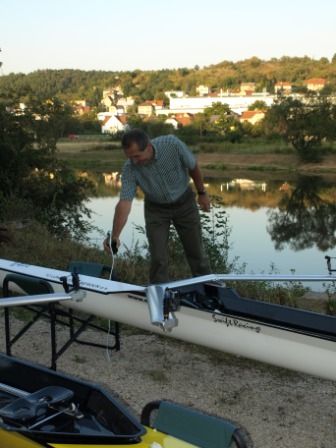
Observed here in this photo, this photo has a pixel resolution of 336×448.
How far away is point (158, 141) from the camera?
5.63 metres

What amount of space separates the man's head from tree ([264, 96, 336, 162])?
34.5 metres

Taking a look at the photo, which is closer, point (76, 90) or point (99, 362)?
point (99, 362)

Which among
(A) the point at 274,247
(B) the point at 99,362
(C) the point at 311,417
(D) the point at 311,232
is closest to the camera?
(C) the point at 311,417

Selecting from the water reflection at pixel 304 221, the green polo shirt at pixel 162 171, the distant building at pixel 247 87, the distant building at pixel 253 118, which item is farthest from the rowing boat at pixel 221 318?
the distant building at pixel 247 87

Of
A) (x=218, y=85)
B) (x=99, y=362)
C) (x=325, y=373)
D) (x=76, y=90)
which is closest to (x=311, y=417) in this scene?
(x=325, y=373)

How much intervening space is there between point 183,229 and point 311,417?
2413 mm

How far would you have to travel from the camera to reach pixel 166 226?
5961 mm

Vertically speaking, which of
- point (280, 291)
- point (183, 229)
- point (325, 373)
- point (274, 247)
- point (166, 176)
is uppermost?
point (166, 176)

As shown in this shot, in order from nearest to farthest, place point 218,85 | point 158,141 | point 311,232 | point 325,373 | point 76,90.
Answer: point 325,373
point 158,141
point 311,232
point 76,90
point 218,85

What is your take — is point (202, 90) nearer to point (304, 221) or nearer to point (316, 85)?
point (316, 85)

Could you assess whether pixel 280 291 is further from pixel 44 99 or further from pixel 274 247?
pixel 44 99

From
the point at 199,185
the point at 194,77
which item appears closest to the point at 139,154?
the point at 199,185

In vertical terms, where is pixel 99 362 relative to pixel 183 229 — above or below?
below

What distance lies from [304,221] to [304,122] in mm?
26254
